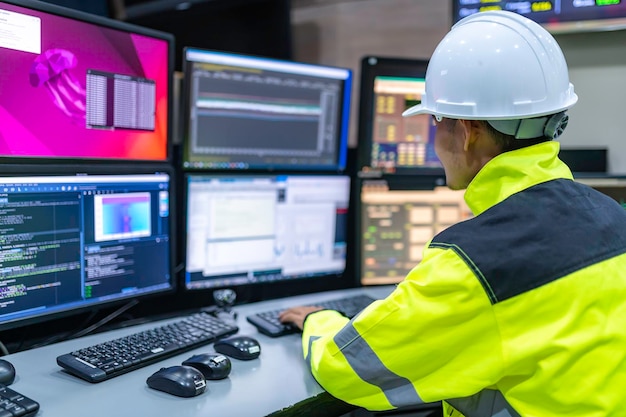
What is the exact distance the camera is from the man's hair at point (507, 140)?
113 cm

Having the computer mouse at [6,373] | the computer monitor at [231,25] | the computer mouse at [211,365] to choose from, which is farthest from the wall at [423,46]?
the computer mouse at [6,373]

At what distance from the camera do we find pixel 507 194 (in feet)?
3.50

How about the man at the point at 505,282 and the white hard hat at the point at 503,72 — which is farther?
the white hard hat at the point at 503,72

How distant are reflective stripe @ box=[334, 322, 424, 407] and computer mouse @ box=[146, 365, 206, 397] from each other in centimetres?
28

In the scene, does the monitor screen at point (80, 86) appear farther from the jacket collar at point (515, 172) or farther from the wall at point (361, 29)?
the wall at point (361, 29)

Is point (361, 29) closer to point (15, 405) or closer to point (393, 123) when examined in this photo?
point (393, 123)

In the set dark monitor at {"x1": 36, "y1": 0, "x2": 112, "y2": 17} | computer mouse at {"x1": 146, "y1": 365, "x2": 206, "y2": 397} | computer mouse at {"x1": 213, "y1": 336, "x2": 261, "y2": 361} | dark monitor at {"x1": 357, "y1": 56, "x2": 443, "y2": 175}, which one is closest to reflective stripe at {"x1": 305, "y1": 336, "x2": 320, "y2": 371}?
computer mouse at {"x1": 213, "y1": 336, "x2": 261, "y2": 361}

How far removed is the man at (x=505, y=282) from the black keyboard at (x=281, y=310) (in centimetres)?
30

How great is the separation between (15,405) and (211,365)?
0.35 m

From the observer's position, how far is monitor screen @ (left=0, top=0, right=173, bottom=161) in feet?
4.11

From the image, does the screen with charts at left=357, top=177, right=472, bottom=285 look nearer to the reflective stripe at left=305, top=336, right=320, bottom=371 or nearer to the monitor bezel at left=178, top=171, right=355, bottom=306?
the monitor bezel at left=178, top=171, right=355, bottom=306

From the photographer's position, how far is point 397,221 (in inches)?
75.8

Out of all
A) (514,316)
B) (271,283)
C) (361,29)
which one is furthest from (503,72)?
(361,29)

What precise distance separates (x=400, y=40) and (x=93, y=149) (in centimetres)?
133
